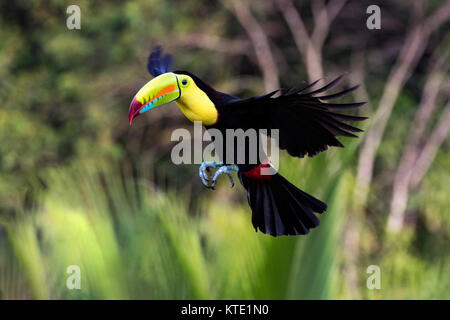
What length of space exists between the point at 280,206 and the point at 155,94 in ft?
0.90

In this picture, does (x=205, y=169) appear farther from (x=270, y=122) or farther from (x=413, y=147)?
(x=413, y=147)

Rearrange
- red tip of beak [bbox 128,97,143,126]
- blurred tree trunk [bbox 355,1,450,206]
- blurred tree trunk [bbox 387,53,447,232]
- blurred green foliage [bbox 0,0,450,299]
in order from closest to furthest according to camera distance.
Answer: red tip of beak [bbox 128,97,143,126], blurred green foliage [bbox 0,0,450,299], blurred tree trunk [bbox 355,1,450,206], blurred tree trunk [bbox 387,53,447,232]

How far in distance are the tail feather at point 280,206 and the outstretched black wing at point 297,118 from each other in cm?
6

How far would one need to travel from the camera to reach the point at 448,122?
5773mm

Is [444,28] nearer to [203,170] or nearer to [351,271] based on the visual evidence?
[351,271]

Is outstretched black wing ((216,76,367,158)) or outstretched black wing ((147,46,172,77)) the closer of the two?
outstretched black wing ((216,76,367,158))

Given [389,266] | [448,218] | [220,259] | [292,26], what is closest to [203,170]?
[220,259]

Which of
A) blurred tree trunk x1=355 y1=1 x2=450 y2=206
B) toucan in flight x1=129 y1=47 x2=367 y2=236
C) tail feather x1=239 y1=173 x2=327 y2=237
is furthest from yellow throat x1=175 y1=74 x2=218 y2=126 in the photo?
blurred tree trunk x1=355 y1=1 x2=450 y2=206

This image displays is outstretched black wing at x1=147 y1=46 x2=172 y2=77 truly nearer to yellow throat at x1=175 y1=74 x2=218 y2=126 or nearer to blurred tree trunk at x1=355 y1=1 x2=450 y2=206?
yellow throat at x1=175 y1=74 x2=218 y2=126

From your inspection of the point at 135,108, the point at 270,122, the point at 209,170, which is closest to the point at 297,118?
the point at 270,122

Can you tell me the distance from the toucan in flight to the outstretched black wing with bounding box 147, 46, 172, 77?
19 cm

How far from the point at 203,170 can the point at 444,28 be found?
5809mm

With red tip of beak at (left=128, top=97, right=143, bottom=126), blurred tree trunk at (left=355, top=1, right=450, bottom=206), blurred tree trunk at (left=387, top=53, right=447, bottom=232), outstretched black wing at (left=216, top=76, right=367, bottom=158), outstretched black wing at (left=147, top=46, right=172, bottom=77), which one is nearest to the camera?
red tip of beak at (left=128, top=97, right=143, bottom=126)

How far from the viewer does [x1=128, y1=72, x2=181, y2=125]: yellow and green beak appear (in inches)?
27.8
